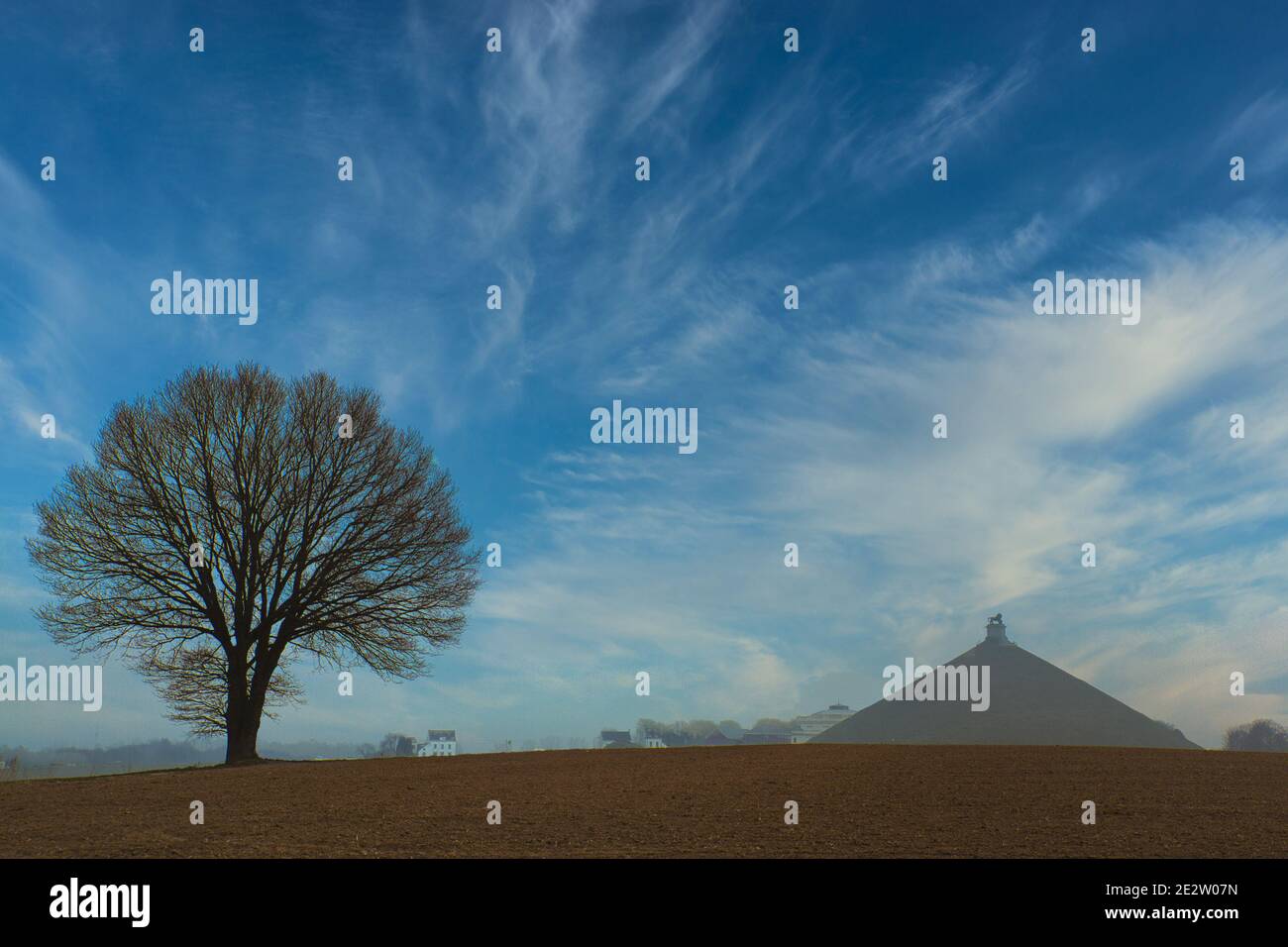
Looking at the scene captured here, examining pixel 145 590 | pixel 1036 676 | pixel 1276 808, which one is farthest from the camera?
pixel 1036 676

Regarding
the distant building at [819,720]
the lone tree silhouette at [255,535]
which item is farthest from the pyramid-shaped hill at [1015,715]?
the lone tree silhouette at [255,535]

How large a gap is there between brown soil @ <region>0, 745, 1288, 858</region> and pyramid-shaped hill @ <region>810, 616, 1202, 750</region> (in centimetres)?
9222

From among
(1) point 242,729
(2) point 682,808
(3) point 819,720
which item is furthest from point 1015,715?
(2) point 682,808

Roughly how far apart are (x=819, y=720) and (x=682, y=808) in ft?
489

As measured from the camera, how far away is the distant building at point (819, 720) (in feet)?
502

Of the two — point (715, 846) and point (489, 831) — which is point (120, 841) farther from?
point (715, 846)

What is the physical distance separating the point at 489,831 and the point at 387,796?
19.4ft

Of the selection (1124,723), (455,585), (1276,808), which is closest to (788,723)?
(1124,723)

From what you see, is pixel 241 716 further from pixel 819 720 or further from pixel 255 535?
pixel 819 720

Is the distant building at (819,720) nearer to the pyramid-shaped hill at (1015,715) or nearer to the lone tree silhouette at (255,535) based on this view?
the pyramid-shaped hill at (1015,715)

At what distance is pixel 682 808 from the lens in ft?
64.3

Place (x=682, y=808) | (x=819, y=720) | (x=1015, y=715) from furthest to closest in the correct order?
(x=819, y=720), (x=1015, y=715), (x=682, y=808)
